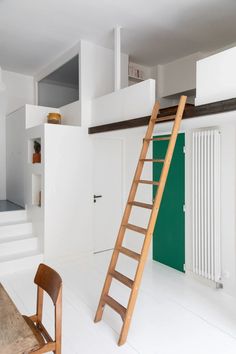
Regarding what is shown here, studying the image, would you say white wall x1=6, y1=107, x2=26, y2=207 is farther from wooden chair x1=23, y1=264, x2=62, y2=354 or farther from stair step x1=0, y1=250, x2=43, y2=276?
wooden chair x1=23, y1=264, x2=62, y2=354

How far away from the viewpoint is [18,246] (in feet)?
14.1

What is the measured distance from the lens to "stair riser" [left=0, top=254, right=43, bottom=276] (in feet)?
12.9

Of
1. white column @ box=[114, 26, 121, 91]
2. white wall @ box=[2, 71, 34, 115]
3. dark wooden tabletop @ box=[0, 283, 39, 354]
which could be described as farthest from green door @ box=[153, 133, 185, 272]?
white wall @ box=[2, 71, 34, 115]

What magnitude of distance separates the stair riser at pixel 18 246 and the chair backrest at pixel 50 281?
8.24 feet

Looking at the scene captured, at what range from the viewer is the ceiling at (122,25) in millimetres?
3541

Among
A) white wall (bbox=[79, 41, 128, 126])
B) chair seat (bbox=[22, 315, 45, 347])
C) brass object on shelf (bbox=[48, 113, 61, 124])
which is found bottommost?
chair seat (bbox=[22, 315, 45, 347])

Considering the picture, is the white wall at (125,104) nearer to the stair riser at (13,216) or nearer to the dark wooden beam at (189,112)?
the dark wooden beam at (189,112)

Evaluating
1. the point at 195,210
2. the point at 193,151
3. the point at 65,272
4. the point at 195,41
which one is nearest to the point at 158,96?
the point at 195,41

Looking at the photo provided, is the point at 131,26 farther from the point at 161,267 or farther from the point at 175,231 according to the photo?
the point at 161,267

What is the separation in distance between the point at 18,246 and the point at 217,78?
141 inches

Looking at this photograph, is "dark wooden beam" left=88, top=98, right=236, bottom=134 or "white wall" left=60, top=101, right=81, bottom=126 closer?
"dark wooden beam" left=88, top=98, right=236, bottom=134

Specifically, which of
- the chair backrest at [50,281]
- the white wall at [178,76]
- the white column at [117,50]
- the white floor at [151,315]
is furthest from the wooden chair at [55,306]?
the white wall at [178,76]

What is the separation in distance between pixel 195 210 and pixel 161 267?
1.17 metres

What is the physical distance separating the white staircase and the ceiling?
9.32 feet
